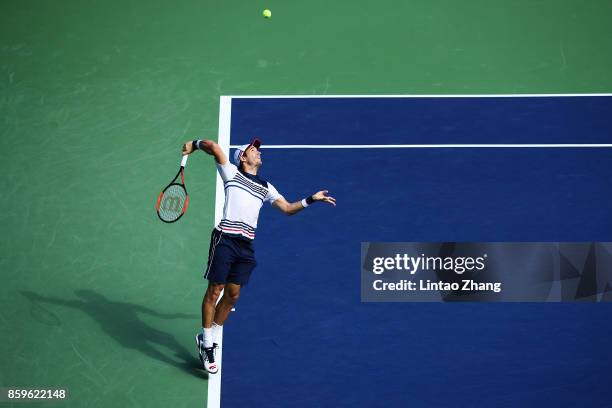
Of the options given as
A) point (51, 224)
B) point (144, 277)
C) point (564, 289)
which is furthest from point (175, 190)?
point (564, 289)

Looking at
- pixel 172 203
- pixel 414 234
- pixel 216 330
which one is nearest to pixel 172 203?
pixel 172 203

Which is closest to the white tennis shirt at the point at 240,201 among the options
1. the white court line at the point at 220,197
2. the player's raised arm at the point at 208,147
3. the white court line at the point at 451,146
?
the player's raised arm at the point at 208,147

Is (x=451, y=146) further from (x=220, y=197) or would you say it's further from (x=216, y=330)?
(x=216, y=330)

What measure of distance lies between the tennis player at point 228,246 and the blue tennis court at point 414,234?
62cm

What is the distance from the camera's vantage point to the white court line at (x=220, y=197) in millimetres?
10773

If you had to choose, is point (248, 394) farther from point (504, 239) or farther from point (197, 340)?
point (504, 239)

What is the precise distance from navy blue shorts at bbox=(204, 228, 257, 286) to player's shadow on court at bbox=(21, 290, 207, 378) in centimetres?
120

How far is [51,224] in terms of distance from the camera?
12562 millimetres

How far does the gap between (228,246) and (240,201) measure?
48 centimetres

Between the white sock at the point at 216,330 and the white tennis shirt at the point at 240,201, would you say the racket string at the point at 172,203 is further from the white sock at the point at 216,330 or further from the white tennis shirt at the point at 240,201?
the white sock at the point at 216,330

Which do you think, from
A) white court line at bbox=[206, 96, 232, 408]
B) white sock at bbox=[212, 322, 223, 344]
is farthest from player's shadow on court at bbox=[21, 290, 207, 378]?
white sock at bbox=[212, 322, 223, 344]

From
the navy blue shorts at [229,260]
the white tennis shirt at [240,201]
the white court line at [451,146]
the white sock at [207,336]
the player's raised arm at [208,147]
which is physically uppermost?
the white court line at [451,146]

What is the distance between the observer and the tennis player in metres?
10.5

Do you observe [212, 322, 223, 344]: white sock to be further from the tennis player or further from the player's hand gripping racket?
the player's hand gripping racket
